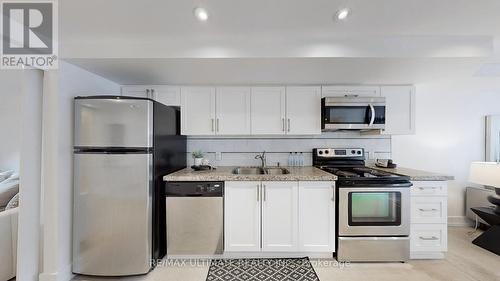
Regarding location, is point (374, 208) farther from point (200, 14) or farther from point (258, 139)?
point (200, 14)

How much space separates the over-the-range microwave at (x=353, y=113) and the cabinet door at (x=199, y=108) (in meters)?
1.51

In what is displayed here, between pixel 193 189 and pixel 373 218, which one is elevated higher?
pixel 193 189

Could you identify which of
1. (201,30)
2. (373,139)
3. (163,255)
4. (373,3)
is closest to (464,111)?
(373,139)

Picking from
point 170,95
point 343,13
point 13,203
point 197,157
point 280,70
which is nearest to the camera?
point 343,13

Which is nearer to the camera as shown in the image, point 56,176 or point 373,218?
point 56,176

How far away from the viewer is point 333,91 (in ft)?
9.97

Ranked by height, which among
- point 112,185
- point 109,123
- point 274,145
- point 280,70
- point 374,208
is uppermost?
point 280,70

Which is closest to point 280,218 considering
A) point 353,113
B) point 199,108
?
point 353,113

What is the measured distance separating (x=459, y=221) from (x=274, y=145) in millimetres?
3113

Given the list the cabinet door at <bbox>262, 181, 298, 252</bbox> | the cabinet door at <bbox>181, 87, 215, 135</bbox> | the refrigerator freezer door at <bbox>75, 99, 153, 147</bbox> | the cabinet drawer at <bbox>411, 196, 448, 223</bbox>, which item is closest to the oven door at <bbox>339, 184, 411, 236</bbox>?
the cabinet drawer at <bbox>411, 196, 448, 223</bbox>

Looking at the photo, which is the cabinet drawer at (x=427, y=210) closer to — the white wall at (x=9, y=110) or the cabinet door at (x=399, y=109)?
the cabinet door at (x=399, y=109)

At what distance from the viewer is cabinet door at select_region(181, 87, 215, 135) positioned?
3021 mm

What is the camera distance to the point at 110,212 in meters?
2.18

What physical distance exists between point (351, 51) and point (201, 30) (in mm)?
1380
